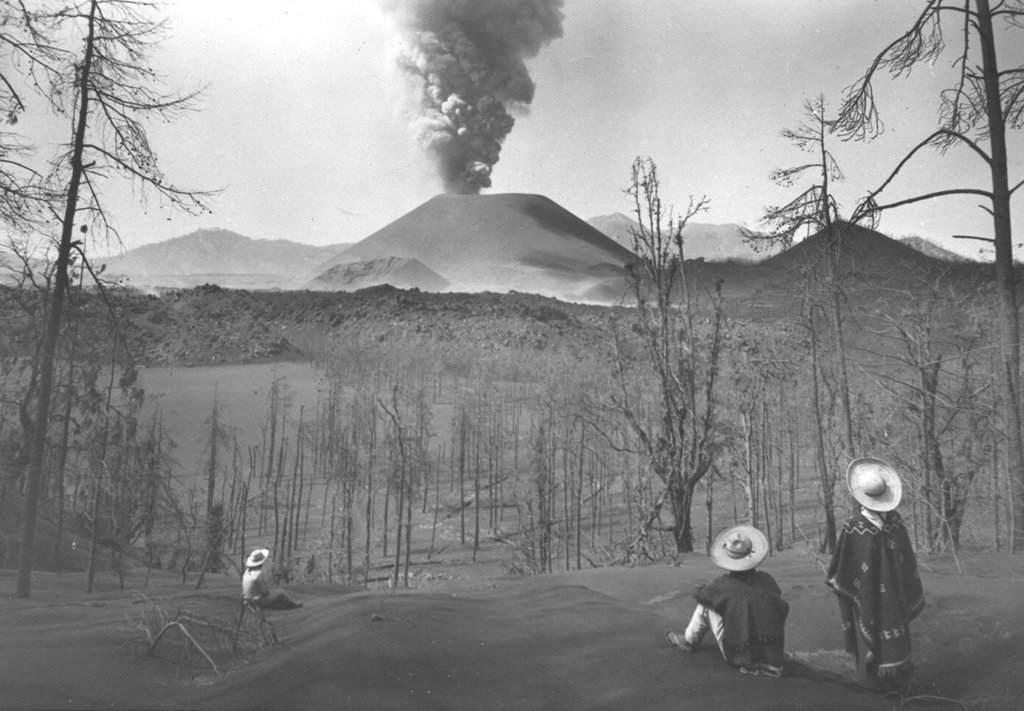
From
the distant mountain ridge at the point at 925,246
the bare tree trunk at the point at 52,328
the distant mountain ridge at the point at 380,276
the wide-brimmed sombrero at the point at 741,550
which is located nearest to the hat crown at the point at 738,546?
the wide-brimmed sombrero at the point at 741,550

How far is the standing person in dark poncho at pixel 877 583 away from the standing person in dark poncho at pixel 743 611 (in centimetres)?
59

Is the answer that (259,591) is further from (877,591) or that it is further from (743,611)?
(877,591)

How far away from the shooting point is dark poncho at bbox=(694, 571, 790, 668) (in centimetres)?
479

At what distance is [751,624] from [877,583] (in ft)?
3.37

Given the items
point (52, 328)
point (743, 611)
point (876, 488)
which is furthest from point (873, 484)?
point (52, 328)

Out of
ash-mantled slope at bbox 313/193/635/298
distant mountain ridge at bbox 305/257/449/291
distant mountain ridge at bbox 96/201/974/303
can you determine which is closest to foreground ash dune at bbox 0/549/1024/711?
distant mountain ridge at bbox 96/201/974/303

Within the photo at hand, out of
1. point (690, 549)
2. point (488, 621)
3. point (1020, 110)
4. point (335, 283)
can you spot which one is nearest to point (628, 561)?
point (690, 549)

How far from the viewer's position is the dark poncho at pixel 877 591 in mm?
4926

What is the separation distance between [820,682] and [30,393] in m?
10.3

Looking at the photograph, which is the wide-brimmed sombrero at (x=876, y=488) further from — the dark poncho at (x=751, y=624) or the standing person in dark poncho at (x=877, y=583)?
the dark poncho at (x=751, y=624)

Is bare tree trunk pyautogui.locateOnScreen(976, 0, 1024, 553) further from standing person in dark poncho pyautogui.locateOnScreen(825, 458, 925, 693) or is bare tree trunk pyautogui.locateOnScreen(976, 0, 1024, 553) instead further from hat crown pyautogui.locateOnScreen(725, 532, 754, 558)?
hat crown pyautogui.locateOnScreen(725, 532, 754, 558)

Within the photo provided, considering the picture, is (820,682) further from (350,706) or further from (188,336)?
(188,336)

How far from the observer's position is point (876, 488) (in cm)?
509

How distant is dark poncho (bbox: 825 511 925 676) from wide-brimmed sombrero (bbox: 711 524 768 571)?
637 mm
